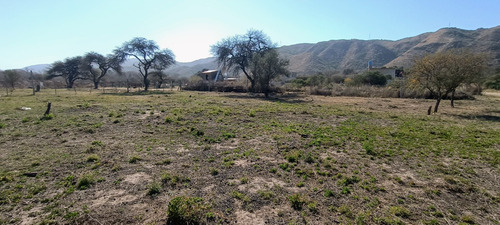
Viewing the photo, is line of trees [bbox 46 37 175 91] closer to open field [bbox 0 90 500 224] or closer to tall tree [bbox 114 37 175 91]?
tall tree [bbox 114 37 175 91]

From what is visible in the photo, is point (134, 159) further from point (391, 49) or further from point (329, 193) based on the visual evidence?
point (391, 49)

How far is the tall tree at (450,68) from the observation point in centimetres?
1260

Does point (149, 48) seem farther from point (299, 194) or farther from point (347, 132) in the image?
point (299, 194)

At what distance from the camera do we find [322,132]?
816cm

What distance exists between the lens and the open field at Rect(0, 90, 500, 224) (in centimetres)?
330

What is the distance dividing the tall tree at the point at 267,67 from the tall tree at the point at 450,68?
44.1 feet

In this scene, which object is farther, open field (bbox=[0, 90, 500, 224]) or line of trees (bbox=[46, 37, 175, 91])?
line of trees (bbox=[46, 37, 175, 91])

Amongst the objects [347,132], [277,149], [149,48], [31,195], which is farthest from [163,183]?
[149,48]

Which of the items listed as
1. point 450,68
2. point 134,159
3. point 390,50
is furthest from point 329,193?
point 390,50

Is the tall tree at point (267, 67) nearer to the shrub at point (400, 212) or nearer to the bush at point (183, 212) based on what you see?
the shrub at point (400, 212)

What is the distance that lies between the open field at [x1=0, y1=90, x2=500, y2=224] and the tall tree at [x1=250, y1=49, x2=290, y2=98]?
17.1m

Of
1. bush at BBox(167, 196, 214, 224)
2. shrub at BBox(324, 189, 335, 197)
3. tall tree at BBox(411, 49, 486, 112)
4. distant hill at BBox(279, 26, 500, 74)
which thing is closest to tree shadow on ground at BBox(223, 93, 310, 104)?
tall tree at BBox(411, 49, 486, 112)

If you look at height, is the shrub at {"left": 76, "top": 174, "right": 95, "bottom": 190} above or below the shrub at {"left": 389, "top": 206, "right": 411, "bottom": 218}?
above

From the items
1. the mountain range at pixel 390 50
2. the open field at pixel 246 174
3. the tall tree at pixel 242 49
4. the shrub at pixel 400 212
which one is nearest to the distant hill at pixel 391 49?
the mountain range at pixel 390 50
